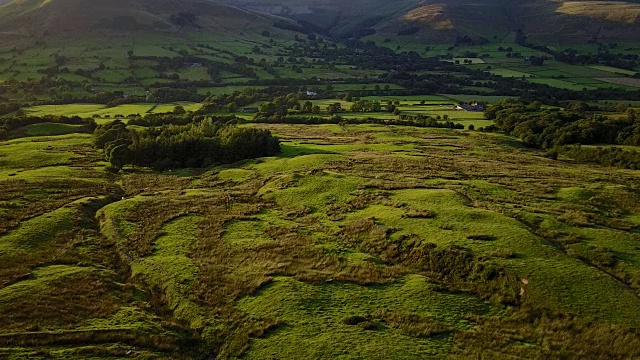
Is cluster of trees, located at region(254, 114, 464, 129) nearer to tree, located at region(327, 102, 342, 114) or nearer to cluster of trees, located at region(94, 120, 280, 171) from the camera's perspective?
tree, located at region(327, 102, 342, 114)

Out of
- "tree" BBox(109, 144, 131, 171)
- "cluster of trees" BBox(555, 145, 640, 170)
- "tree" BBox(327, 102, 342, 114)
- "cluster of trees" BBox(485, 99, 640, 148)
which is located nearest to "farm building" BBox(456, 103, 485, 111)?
"cluster of trees" BBox(485, 99, 640, 148)

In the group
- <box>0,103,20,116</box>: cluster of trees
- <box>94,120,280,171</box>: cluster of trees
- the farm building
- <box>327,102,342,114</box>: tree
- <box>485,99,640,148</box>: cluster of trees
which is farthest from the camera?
the farm building

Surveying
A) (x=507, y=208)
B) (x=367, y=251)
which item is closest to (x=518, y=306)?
(x=367, y=251)

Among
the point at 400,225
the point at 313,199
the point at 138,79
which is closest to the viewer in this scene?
the point at 400,225

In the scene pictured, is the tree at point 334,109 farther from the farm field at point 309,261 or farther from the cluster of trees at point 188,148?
the farm field at point 309,261

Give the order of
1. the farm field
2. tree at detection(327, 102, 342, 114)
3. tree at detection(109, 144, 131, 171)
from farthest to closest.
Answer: tree at detection(327, 102, 342, 114)
tree at detection(109, 144, 131, 171)
the farm field

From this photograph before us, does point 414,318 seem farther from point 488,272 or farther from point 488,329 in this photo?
point 488,272

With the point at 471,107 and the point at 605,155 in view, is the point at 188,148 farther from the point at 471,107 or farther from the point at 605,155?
the point at 471,107
